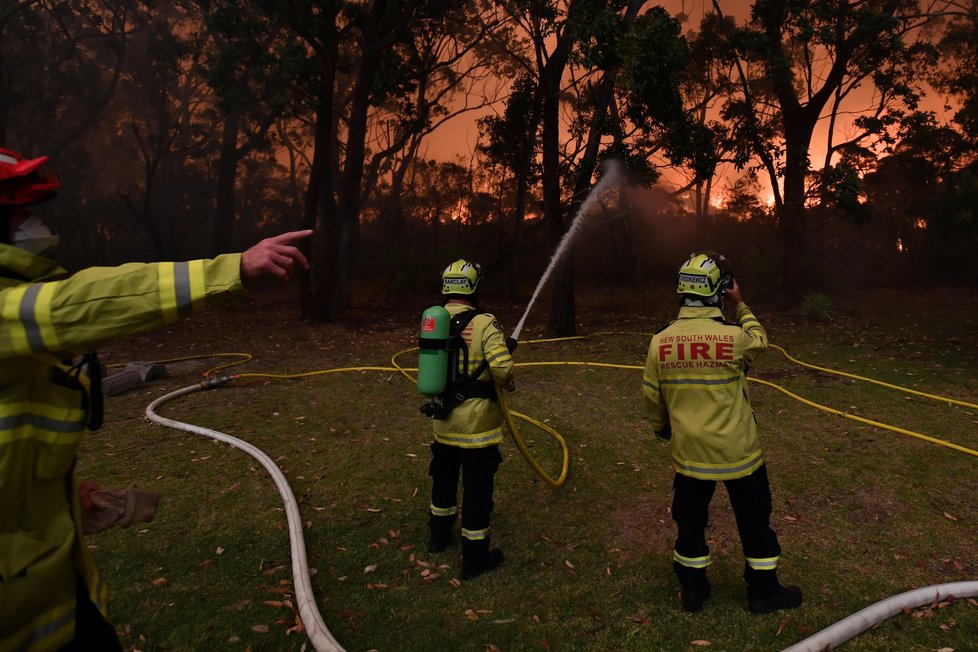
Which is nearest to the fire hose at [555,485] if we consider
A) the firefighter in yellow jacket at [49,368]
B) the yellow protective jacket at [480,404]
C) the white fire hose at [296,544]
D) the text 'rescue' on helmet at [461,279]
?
the white fire hose at [296,544]

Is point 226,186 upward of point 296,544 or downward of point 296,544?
upward

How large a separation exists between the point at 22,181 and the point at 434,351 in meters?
2.59

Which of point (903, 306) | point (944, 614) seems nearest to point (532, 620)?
point (944, 614)

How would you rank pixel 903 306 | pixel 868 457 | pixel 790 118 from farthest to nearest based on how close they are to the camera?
pixel 903 306
pixel 790 118
pixel 868 457

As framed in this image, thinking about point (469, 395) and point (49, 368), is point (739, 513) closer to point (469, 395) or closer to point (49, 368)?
point (469, 395)

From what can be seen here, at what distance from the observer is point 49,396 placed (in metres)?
1.79

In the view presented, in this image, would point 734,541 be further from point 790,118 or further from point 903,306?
point 903,306

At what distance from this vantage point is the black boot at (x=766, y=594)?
3.68 meters

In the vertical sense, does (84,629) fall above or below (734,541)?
above

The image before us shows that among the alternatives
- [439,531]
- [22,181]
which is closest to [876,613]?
[439,531]

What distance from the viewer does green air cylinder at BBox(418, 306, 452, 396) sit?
159 inches

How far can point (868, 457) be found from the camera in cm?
629

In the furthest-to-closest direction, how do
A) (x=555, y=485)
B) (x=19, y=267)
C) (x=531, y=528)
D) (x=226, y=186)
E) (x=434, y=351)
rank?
(x=226, y=186), (x=555, y=485), (x=531, y=528), (x=434, y=351), (x=19, y=267)

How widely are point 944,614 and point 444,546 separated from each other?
319cm
